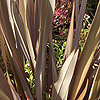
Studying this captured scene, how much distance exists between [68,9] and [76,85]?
4.16 feet

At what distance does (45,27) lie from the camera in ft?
2.68

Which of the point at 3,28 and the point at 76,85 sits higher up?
the point at 3,28

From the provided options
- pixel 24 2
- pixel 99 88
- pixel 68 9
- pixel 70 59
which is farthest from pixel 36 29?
pixel 68 9

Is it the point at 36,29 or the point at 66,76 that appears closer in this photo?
the point at 66,76

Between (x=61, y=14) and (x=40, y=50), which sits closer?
(x=40, y=50)

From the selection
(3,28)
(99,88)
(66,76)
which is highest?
(3,28)

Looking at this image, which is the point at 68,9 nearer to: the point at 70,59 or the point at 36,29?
the point at 36,29

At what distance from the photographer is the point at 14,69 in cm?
99

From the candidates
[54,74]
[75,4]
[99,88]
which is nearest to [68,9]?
[75,4]

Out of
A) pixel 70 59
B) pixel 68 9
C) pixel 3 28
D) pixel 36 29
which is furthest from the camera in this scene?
pixel 68 9

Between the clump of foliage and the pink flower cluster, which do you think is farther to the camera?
the pink flower cluster

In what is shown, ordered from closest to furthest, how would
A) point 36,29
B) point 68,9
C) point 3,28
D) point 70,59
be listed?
point 70,59 → point 3,28 → point 36,29 → point 68,9

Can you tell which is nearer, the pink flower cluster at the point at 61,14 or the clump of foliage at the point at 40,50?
the clump of foliage at the point at 40,50

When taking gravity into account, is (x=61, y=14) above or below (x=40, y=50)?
below
